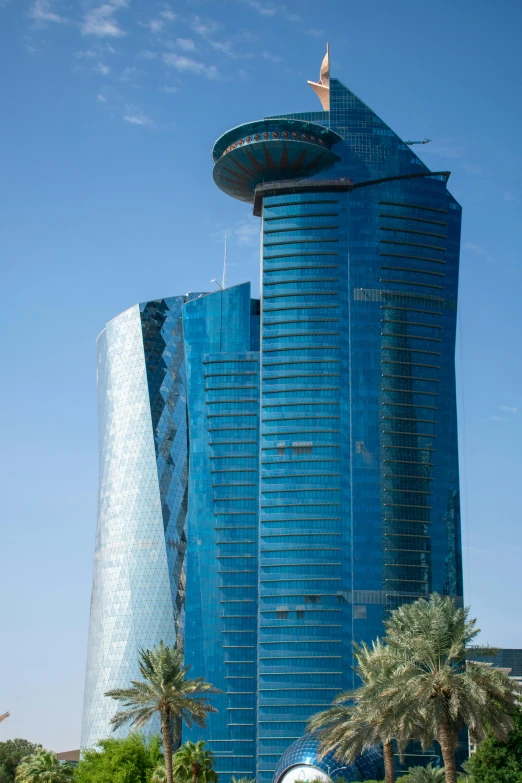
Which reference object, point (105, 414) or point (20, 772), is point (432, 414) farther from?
point (20, 772)

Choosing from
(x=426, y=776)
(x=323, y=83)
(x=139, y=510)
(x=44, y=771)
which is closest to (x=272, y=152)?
(x=323, y=83)

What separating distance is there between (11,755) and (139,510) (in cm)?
4286

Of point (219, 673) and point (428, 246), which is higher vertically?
point (428, 246)

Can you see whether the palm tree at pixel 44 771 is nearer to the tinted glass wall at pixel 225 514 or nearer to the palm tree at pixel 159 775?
the palm tree at pixel 159 775

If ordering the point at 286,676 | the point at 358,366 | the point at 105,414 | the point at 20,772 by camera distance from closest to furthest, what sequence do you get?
the point at 20,772 → the point at 286,676 → the point at 358,366 → the point at 105,414

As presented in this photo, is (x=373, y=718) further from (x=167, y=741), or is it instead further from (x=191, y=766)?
(x=191, y=766)

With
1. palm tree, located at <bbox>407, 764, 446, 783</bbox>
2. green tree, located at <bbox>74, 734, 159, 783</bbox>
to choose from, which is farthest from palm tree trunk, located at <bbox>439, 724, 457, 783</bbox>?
green tree, located at <bbox>74, 734, 159, 783</bbox>

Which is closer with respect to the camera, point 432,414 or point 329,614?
point 329,614

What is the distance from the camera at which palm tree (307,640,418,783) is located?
255 ft

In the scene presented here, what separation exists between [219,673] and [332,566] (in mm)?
23704

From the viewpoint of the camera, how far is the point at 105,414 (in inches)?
7815

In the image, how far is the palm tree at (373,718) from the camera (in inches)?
3056

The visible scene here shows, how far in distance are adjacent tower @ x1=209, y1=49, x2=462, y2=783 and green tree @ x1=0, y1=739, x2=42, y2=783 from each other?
37.4m

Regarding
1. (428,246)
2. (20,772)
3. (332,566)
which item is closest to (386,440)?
(332,566)
